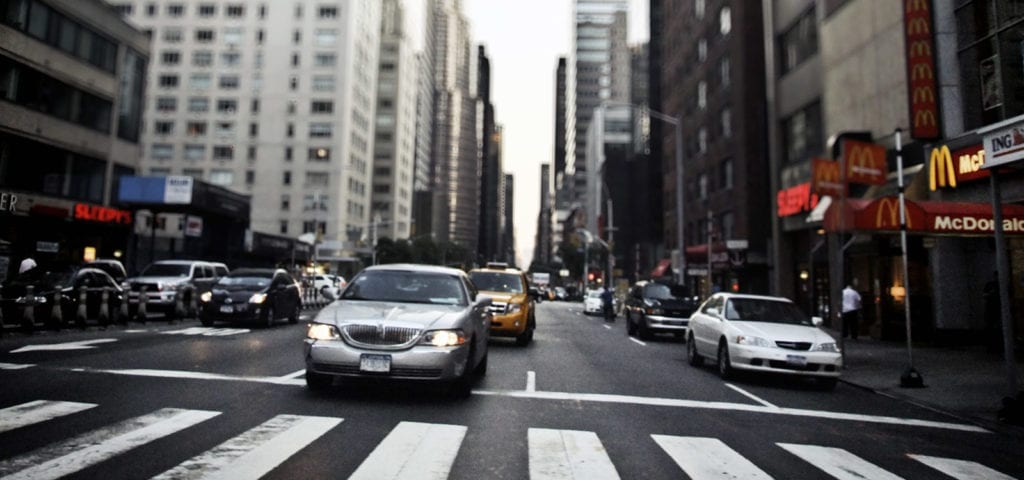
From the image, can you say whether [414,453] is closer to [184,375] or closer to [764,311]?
[184,375]

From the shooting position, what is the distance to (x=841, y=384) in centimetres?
1202

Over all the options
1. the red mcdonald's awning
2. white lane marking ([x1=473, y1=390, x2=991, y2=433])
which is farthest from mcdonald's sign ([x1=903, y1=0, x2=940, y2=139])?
white lane marking ([x1=473, y1=390, x2=991, y2=433])

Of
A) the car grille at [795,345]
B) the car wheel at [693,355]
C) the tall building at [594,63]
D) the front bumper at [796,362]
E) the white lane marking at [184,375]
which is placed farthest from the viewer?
the tall building at [594,63]

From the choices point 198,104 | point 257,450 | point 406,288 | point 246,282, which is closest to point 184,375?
point 406,288

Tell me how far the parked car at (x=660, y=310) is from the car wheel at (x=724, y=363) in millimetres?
7602

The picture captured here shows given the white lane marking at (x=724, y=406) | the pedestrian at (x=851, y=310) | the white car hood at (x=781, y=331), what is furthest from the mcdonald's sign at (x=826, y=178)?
the white lane marking at (x=724, y=406)

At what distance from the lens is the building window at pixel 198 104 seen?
85125 mm

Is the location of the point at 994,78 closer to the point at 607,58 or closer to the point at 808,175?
the point at 808,175

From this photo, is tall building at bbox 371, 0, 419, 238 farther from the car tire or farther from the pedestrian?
the car tire

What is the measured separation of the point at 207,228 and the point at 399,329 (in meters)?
43.9

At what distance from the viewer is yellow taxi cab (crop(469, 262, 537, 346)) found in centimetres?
1492

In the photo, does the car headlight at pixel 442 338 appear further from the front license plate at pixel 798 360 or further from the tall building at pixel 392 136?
the tall building at pixel 392 136

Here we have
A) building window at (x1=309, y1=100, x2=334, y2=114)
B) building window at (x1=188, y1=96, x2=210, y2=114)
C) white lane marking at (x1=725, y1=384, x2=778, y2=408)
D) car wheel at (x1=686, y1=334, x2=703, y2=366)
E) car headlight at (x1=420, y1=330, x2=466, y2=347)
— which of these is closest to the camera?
car headlight at (x1=420, y1=330, x2=466, y2=347)

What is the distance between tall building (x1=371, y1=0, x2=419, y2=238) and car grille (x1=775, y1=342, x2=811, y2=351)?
3841 inches
